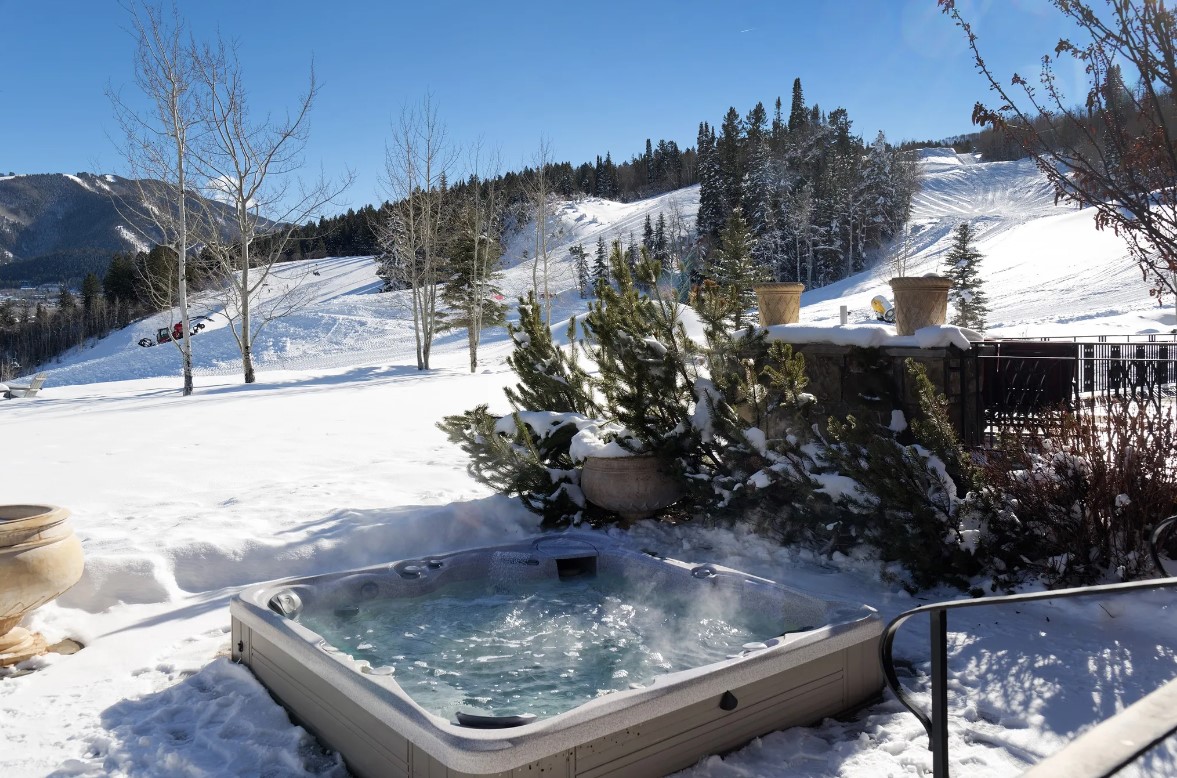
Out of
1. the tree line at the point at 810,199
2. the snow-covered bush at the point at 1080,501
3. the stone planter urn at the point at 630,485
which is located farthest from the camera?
the tree line at the point at 810,199

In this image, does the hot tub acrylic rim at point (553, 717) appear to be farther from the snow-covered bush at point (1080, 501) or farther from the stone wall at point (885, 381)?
the stone wall at point (885, 381)

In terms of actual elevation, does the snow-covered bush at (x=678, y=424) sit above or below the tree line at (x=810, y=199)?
below

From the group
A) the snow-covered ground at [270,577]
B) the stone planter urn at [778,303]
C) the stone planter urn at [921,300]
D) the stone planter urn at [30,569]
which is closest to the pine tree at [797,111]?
the snow-covered ground at [270,577]

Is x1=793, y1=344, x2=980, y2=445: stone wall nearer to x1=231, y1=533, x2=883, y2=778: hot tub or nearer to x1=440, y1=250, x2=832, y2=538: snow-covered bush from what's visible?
x1=440, y1=250, x2=832, y2=538: snow-covered bush

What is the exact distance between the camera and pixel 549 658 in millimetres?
3889

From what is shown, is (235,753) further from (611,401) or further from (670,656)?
(611,401)

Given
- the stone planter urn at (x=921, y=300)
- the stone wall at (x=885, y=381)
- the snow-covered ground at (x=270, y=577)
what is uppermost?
the stone planter urn at (x=921, y=300)

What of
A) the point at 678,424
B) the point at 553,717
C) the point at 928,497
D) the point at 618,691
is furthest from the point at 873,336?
the point at 553,717

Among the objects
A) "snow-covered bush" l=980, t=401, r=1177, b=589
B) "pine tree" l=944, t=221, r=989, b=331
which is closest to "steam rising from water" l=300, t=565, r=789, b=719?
"snow-covered bush" l=980, t=401, r=1177, b=589

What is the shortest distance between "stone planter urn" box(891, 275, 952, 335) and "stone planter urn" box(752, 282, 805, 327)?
118cm

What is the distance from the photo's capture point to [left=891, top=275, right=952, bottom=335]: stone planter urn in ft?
20.4

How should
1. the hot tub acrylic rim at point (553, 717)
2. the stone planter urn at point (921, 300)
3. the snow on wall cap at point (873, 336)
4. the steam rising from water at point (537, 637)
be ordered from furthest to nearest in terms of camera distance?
the stone planter urn at point (921, 300)
the snow on wall cap at point (873, 336)
the steam rising from water at point (537, 637)
the hot tub acrylic rim at point (553, 717)

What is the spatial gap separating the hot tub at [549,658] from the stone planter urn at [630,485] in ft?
2.41

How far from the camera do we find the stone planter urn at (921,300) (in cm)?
623
